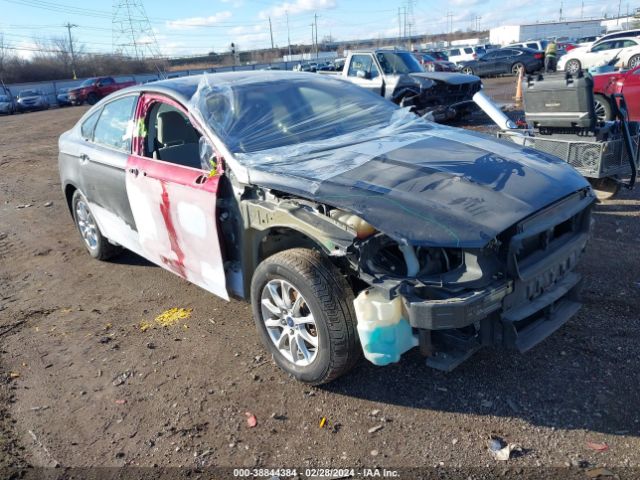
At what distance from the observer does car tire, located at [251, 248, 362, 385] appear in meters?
2.83

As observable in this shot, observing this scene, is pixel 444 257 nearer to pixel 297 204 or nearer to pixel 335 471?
pixel 297 204

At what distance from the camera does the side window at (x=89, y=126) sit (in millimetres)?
4938

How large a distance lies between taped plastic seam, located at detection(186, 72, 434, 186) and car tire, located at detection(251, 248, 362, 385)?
1.64ft

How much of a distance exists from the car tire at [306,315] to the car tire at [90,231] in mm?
2682

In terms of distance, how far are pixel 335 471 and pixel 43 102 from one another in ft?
115

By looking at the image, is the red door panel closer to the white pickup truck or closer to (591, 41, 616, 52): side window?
the white pickup truck

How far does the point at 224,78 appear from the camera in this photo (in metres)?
4.29

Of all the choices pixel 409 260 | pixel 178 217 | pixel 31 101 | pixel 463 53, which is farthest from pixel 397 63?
pixel 31 101

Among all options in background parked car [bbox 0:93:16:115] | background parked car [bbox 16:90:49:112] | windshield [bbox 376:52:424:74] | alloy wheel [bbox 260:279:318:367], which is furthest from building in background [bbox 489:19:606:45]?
alloy wheel [bbox 260:279:318:367]

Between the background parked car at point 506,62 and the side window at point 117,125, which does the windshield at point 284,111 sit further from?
the background parked car at point 506,62

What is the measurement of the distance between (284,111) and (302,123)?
0.57 feet

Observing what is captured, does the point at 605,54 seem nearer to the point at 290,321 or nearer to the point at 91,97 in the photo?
the point at 290,321

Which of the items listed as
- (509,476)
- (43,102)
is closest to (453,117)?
(509,476)

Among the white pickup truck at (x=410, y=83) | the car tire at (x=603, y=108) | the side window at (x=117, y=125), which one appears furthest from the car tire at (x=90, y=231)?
the white pickup truck at (x=410, y=83)
